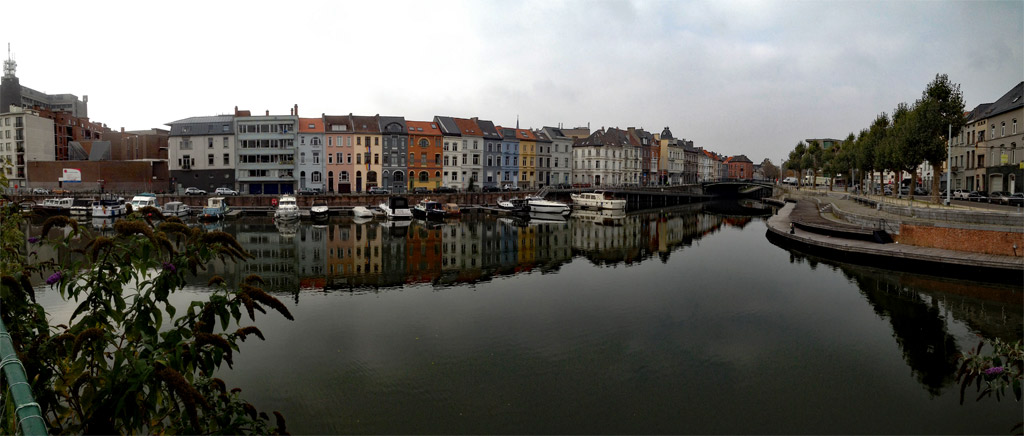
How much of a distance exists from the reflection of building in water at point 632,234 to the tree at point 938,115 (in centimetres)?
1714

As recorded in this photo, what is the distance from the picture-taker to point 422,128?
84250 millimetres

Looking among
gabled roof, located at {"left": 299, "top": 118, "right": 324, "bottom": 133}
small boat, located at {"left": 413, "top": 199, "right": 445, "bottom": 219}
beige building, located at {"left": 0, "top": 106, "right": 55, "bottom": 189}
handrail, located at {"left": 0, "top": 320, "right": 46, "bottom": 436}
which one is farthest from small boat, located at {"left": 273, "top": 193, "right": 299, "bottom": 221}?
handrail, located at {"left": 0, "top": 320, "right": 46, "bottom": 436}

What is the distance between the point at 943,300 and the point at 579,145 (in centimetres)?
8875

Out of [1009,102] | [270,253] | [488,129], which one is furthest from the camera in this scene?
[488,129]

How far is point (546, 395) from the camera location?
12102mm

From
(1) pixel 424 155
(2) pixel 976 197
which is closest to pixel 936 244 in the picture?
(2) pixel 976 197

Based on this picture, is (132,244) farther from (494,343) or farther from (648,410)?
(494,343)

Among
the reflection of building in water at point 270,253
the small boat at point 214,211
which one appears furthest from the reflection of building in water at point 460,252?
the small boat at point 214,211

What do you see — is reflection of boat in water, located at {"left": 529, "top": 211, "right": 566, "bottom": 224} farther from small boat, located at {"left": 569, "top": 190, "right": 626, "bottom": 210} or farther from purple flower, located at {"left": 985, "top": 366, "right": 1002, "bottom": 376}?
purple flower, located at {"left": 985, "top": 366, "right": 1002, "bottom": 376}

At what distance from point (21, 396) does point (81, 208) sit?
70.9m

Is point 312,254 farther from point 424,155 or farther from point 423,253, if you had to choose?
point 424,155

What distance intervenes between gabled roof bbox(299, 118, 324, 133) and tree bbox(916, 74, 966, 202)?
2736 inches

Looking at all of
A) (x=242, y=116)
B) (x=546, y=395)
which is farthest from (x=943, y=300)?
(x=242, y=116)

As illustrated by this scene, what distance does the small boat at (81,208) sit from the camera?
58000mm
